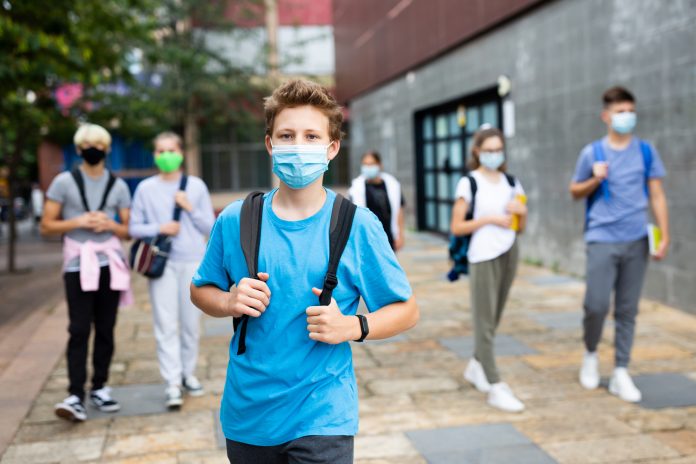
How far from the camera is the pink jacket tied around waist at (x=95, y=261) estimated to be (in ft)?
16.5

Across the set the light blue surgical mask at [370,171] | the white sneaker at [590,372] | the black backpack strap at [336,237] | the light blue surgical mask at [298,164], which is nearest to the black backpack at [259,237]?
the black backpack strap at [336,237]

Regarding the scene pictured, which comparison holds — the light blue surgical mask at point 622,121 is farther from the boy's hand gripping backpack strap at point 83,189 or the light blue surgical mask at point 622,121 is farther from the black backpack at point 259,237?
the black backpack at point 259,237

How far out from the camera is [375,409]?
17.0ft

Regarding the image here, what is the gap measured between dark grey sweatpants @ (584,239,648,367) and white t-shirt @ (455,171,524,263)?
59 cm

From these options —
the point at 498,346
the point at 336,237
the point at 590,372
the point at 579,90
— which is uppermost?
the point at 579,90

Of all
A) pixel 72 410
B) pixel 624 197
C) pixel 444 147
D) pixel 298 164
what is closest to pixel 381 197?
pixel 624 197

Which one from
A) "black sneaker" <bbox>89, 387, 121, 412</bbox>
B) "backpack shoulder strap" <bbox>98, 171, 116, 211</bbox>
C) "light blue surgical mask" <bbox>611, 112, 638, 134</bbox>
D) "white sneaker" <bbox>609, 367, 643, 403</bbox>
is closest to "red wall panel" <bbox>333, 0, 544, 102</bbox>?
"light blue surgical mask" <bbox>611, 112, 638, 134</bbox>

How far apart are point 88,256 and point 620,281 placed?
3.39m

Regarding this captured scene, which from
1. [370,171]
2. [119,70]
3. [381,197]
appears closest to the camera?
[381,197]

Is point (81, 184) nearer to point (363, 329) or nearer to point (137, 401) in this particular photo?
point (137, 401)

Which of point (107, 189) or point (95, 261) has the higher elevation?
point (107, 189)

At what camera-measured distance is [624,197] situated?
5.27 m

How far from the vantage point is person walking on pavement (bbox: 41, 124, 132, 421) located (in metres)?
5.08

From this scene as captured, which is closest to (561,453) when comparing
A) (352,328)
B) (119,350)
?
(352,328)
